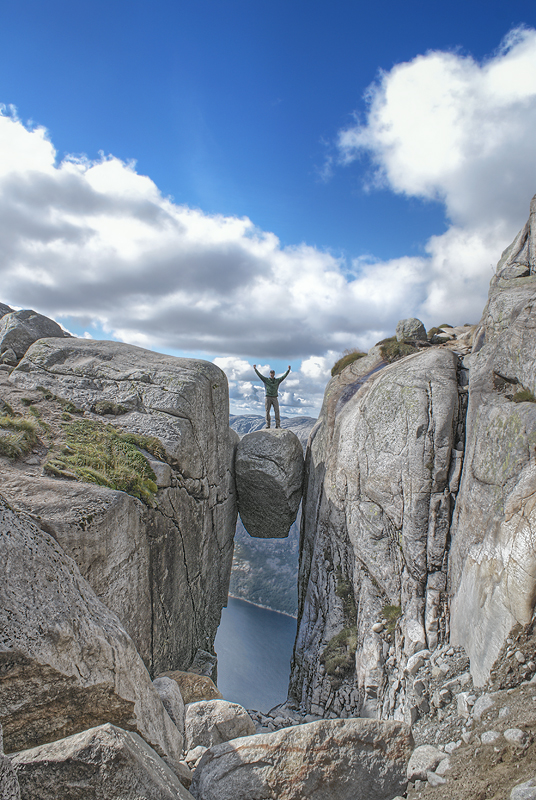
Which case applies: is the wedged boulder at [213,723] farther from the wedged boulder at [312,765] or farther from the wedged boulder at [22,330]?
the wedged boulder at [22,330]

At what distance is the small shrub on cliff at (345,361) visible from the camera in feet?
84.9

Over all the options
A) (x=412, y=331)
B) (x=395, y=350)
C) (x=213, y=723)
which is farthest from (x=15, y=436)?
(x=412, y=331)

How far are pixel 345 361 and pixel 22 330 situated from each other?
1881 centimetres

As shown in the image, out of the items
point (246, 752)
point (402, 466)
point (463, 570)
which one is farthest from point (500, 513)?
point (246, 752)

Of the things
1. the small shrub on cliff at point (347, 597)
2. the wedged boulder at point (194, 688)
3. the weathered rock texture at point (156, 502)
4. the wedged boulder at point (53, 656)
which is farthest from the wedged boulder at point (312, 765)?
the small shrub on cliff at point (347, 597)

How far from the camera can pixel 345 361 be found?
2625 cm

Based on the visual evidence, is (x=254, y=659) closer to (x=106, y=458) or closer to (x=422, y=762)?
(x=106, y=458)

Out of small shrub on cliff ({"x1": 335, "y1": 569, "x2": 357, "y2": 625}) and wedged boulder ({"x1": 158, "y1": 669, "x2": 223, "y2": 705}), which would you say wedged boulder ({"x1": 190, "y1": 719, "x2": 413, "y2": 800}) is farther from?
small shrub on cliff ({"x1": 335, "y1": 569, "x2": 357, "y2": 625})

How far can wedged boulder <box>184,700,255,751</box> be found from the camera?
758 centimetres

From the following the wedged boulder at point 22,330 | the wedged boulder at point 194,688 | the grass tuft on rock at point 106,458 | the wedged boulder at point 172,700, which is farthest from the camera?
the wedged boulder at point 22,330

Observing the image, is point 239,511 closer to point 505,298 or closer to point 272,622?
point 505,298

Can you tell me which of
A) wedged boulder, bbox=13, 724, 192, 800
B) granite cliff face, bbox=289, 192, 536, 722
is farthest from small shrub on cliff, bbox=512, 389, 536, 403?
wedged boulder, bbox=13, 724, 192, 800

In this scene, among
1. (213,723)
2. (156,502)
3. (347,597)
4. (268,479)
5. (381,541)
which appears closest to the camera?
(213,723)

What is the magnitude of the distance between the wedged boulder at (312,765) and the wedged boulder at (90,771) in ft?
5.13
